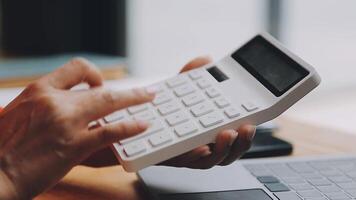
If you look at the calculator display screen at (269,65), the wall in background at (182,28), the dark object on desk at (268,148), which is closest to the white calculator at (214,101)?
the calculator display screen at (269,65)

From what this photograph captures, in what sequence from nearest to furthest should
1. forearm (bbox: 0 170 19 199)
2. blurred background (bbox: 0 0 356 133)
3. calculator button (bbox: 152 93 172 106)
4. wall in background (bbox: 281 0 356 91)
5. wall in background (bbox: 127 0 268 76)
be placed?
forearm (bbox: 0 170 19 199) < calculator button (bbox: 152 93 172 106) < blurred background (bbox: 0 0 356 133) < wall in background (bbox: 127 0 268 76) < wall in background (bbox: 281 0 356 91)

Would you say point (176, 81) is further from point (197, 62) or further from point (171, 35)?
point (171, 35)

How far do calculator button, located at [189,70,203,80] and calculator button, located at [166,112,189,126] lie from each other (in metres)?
0.09

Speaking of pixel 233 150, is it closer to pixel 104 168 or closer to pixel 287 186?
pixel 287 186

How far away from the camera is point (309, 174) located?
2.12 feet

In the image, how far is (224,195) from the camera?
22.9 inches

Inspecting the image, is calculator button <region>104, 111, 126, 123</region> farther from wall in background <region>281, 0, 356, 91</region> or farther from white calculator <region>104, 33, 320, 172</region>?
wall in background <region>281, 0, 356, 91</region>

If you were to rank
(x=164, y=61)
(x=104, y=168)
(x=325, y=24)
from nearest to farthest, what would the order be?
1. (x=104, y=168)
2. (x=164, y=61)
3. (x=325, y=24)

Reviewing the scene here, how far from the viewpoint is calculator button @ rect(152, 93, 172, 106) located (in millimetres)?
627

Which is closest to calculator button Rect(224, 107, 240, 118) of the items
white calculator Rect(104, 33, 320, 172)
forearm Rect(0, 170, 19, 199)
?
white calculator Rect(104, 33, 320, 172)

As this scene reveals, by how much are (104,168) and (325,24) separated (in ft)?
10.0

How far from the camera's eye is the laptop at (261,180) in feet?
1.92

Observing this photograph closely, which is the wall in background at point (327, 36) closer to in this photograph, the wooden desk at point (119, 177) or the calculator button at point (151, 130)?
the wooden desk at point (119, 177)

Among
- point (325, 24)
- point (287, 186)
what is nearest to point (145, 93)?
point (287, 186)
